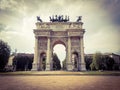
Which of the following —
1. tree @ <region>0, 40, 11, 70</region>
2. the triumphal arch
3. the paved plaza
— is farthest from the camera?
the triumphal arch

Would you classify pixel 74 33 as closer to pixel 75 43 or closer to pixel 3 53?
pixel 75 43

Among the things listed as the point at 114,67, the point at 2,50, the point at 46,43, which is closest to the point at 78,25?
the point at 46,43

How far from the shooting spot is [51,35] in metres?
46.7

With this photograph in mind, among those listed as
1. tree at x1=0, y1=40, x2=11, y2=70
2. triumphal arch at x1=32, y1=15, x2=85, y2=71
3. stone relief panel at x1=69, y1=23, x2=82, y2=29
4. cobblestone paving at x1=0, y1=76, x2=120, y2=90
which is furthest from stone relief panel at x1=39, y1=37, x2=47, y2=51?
cobblestone paving at x1=0, y1=76, x2=120, y2=90

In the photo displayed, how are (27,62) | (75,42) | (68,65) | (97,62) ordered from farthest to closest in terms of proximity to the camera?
(27,62) → (97,62) → (75,42) → (68,65)

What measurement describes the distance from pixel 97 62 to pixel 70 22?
16281 mm

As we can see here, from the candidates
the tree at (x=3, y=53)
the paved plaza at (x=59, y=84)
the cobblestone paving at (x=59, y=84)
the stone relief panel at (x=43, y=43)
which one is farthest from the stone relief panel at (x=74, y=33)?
the cobblestone paving at (x=59, y=84)

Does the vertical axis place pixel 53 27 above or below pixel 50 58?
above

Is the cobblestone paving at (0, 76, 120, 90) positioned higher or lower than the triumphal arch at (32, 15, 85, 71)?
lower

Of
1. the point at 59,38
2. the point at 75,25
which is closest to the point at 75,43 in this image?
the point at 59,38

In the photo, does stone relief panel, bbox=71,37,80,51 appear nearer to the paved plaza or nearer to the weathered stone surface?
the weathered stone surface

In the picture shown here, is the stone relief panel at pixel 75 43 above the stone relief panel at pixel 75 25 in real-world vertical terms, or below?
below

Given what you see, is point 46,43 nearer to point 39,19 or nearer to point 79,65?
point 39,19

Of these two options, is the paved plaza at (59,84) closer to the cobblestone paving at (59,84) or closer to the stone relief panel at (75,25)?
the cobblestone paving at (59,84)
